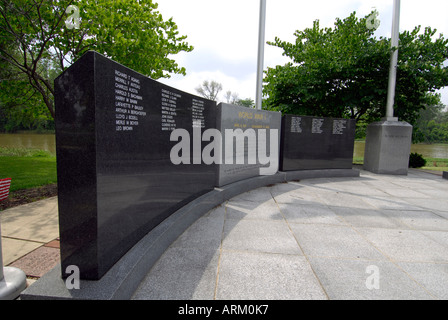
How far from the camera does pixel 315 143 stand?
29.1 ft

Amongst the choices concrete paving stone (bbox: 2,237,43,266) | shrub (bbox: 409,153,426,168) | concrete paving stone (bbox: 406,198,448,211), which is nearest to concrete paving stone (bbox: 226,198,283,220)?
concrete paving stone (bbox: 2,237,43,266)

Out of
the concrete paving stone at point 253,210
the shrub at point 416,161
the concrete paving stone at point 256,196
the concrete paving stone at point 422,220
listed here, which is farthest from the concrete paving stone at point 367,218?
the shrub at point 416,161

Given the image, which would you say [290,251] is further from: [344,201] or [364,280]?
[344,201]

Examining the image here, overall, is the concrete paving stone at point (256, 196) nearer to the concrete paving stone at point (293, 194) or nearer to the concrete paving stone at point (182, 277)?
the concrete paving stone at point (293, 194)

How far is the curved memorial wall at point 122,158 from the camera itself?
2.05 m

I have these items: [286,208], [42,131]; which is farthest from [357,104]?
[42,131]

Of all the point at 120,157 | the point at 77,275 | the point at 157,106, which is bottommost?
the point at 77,275

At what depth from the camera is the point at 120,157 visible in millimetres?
2420

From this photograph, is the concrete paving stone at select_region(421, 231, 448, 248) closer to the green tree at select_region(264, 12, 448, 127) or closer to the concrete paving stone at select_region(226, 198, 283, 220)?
the concrete paving stone at select_region(226, 198, 283, 220)

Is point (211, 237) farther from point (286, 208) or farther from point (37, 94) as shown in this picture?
point (37, 94)

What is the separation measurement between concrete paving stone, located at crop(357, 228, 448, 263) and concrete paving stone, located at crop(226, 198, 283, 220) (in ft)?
4.88

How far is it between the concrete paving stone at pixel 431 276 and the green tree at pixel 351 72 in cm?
Result: 960

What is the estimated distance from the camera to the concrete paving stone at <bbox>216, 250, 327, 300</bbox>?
7.82 ft
